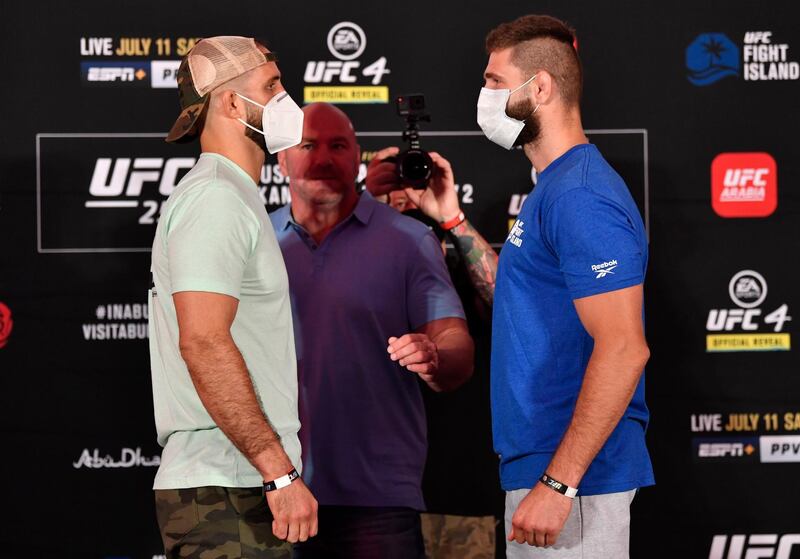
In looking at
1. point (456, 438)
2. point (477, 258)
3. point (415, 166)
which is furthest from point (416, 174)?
point (456, 438)

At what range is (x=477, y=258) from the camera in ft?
9.33

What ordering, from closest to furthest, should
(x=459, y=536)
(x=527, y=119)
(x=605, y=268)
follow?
(x=605, y=268)
(x=527, y=119)
(x=459, y=536)

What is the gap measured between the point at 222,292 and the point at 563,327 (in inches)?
26.7

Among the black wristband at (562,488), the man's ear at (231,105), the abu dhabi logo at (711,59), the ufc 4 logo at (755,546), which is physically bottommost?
the ufc 4 logo at (755,546)

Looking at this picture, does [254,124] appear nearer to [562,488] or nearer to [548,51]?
[548,51]

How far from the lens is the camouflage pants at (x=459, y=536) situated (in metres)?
3.16

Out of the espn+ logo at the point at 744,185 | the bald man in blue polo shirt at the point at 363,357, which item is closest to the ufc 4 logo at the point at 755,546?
the espn+ logo at the point at 744,185

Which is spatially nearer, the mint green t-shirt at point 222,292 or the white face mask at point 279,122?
the mint green t-shirt at point 222,292

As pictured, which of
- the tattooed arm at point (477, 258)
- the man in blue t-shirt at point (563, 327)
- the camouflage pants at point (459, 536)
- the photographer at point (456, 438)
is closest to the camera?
the man in blue t-shirt at point (563, 327)

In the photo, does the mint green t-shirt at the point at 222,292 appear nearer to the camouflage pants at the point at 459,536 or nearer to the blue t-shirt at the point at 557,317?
the blue t-shirt at the point at 557,317

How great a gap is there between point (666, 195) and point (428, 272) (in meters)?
1.02

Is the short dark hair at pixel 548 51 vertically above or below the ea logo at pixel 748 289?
above

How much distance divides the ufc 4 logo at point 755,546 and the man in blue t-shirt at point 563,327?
1487 mm

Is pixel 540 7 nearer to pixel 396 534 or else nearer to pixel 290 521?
pixel 396 534
